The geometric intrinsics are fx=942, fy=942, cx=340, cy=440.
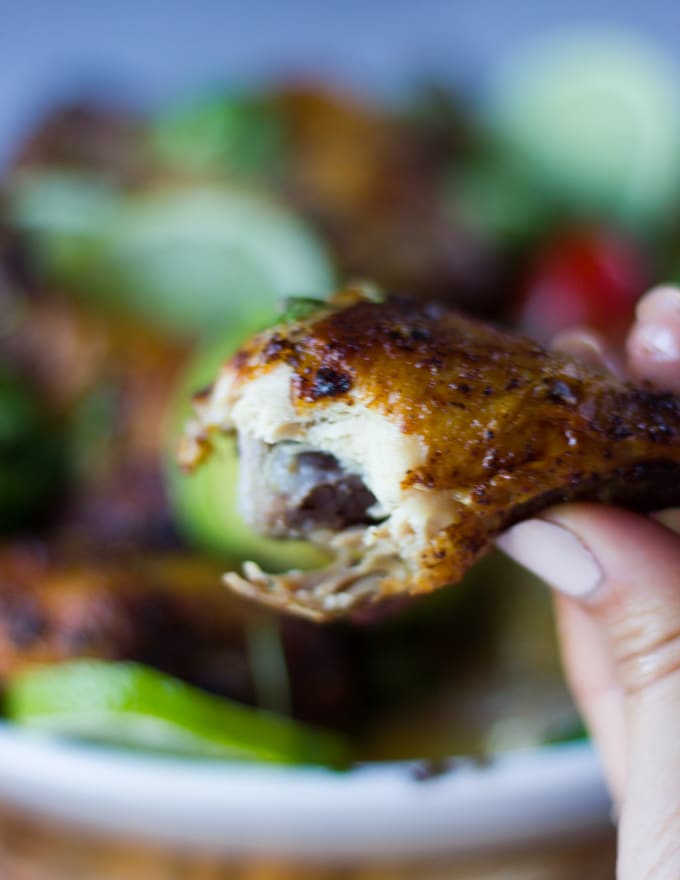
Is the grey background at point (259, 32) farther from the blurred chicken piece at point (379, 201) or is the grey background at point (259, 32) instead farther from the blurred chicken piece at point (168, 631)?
the blurred chicken piece at point (168, 631)

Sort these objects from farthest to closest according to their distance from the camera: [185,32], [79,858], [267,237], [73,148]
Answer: [185,32], [73,148], [267,237], [79,858]

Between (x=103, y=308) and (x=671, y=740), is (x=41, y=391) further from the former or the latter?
(x=671, y=740)

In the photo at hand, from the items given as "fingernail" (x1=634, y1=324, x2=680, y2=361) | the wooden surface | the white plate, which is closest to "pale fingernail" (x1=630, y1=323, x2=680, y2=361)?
"fingernail" (x1=634, y1=324, x2=680, y2=361)

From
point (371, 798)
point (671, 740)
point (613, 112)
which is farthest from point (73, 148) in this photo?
point (671, 740)

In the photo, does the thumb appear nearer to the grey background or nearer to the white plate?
the white plate

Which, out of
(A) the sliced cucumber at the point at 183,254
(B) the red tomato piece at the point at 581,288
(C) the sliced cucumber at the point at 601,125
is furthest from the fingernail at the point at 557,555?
(C) the sliced cucumber at the point at 601,125

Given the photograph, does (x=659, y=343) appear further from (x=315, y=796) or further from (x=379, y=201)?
(x=379, y=201)
